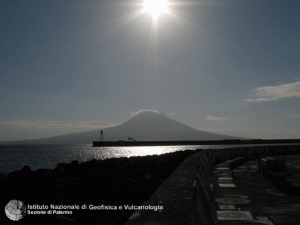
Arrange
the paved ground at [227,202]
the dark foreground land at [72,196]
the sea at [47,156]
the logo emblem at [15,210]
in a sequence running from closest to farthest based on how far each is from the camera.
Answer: the paved ground at [227,202]
the logo emblem at [15,210]
the dark foreground land at [72,196]
the sea at [47,156]

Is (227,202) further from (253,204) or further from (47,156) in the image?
(47,156)

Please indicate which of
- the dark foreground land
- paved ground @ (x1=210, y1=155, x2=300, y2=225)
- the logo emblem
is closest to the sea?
paved ground @ (x1=210, y1=155, x2=300, y2=225)

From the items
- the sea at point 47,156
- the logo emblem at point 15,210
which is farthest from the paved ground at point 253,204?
the sea at point 47,156

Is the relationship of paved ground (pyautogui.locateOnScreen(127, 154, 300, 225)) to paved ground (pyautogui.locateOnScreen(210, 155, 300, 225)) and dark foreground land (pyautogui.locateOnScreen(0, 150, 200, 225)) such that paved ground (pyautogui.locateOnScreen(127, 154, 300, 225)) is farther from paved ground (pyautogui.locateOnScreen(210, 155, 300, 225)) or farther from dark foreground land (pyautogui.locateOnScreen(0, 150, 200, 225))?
dark foreground land (pyautogui.locateOnScreen(0, 150, 200, 225))

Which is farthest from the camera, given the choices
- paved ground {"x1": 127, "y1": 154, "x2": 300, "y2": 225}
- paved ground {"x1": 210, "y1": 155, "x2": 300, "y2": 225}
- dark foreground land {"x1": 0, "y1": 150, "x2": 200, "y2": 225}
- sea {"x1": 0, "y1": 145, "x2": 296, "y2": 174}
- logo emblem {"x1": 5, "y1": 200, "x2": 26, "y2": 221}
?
sea {"x1": 0, "y1": 145, "x2": 296, "y2": 174}

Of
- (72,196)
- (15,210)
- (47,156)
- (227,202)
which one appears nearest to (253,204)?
(227,202)

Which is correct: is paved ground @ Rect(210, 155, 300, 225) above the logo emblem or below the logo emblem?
below

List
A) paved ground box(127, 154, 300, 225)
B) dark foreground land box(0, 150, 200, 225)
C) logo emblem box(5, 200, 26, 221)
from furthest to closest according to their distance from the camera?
dark foreground land box(0, 150, 200, 225) → logo emblem box(5, 200, 26, 221) → paved ground box(127, 154, 300, 225)

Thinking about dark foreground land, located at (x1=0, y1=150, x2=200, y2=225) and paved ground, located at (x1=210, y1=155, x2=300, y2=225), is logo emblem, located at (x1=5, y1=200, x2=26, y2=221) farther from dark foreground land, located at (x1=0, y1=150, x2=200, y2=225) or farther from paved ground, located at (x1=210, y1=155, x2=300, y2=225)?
paved ground, located at (x1=210, y1=155, x2=300, y2=225)

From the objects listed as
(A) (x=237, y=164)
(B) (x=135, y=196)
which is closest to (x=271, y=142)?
(A) (x=237, y=164)

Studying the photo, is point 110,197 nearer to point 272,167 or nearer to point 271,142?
point 272,167

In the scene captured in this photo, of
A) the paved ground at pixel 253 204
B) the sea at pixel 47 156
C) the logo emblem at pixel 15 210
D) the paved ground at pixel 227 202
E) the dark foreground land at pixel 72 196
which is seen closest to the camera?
the paved ground at pixel 227 202

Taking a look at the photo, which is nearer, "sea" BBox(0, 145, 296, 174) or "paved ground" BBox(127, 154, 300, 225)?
"paved ground" BBox(127, 154, 300, 225)

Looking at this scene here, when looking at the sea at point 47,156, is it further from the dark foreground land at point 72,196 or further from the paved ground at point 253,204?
the dark foreground land at point 72,196
